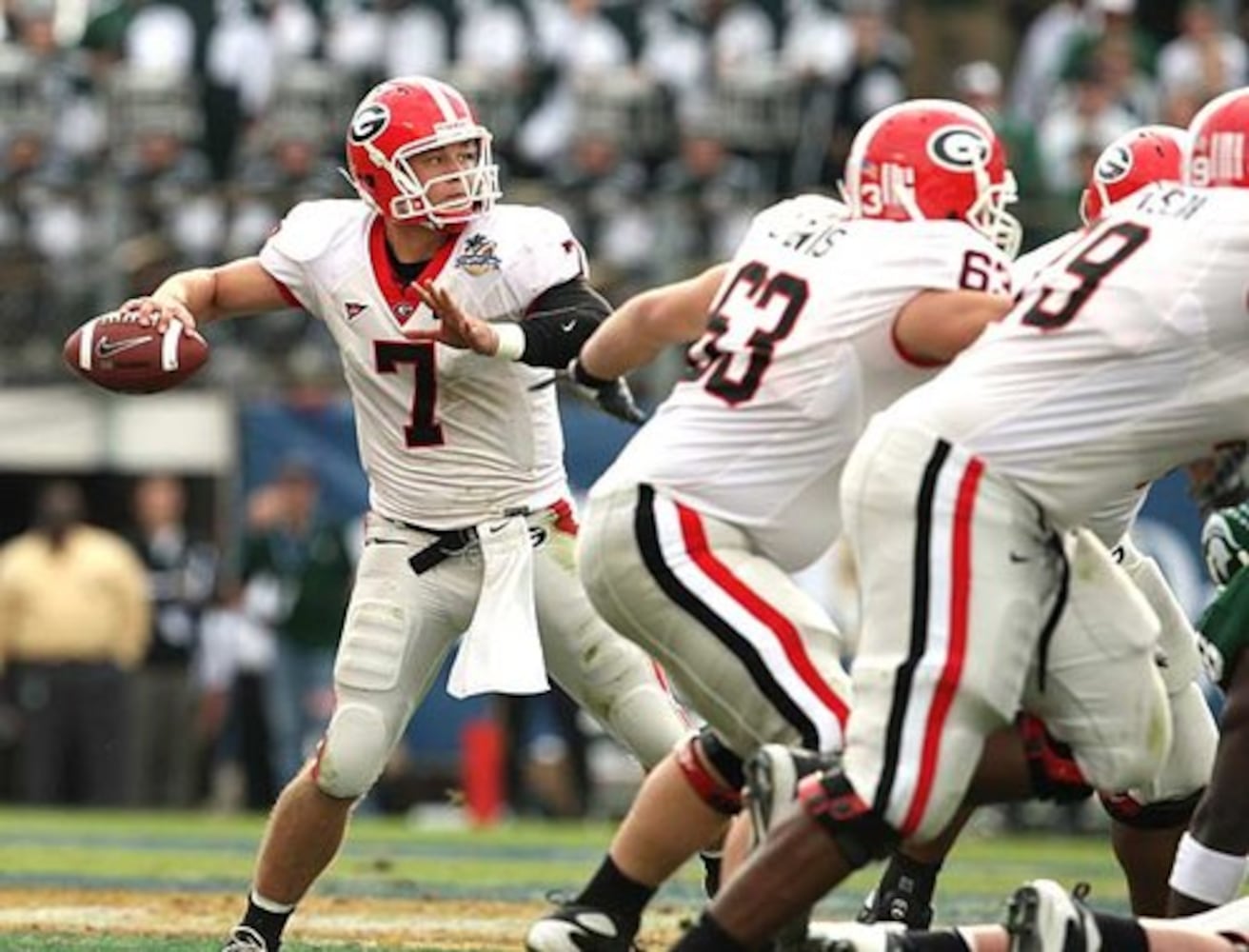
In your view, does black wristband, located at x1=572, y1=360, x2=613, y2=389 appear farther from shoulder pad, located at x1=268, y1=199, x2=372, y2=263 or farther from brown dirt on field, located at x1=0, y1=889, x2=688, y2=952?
brown dirt on field, located at x1=0, y1=889, x2=688, y2=952

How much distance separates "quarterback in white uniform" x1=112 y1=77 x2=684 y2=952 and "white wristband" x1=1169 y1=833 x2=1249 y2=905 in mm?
1283

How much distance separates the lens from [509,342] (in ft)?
23.7

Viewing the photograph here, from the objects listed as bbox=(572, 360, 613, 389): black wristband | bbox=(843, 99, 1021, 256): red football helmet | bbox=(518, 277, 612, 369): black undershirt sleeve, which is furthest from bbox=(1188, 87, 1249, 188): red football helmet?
bbox=(518, 277, 612, 369): black undershirt sleeve

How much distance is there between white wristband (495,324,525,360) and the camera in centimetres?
721

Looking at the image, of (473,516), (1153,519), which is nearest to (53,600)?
(1153,519)

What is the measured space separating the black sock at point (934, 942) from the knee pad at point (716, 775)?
1.54 feet

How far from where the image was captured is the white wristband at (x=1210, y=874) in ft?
22.0

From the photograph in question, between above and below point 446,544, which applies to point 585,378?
above

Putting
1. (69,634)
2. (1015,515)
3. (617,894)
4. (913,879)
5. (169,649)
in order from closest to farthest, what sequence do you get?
(1015,515)
(617,894)
(913,879)
(69,634)
(169,649)

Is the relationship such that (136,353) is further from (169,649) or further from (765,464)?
(169,649)

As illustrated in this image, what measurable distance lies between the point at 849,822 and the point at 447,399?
2144mm

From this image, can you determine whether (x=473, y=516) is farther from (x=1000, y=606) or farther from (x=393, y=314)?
(x=1000, y=606)

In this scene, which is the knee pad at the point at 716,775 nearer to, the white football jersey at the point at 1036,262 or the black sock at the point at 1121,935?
the black sock at the point at 1121,935

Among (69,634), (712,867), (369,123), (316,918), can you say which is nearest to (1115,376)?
(712,867)
